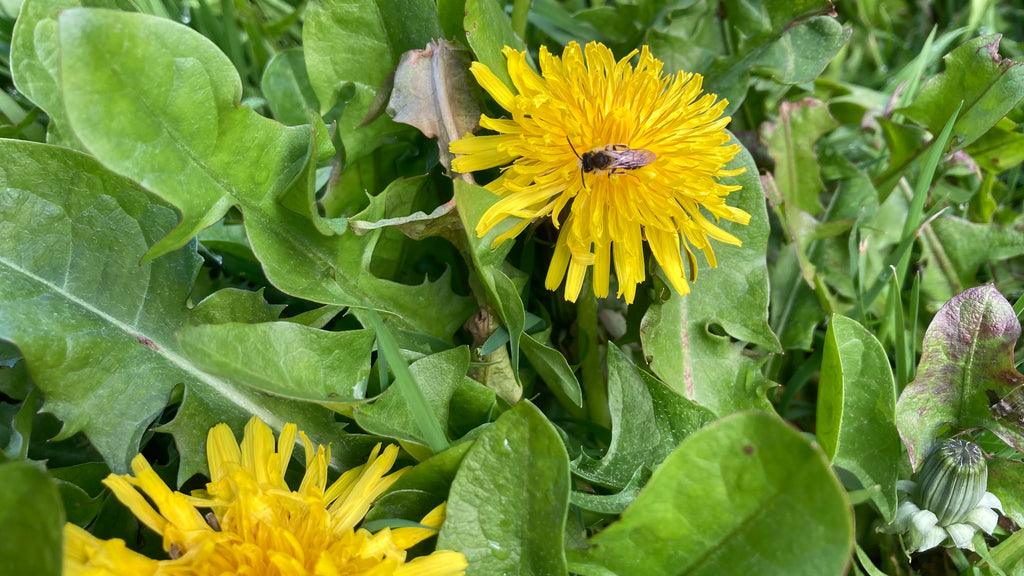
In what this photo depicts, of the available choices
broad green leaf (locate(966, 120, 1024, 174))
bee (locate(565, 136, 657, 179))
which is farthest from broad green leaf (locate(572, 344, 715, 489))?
broad green leaf (locate(966, 120, 1024, 174))

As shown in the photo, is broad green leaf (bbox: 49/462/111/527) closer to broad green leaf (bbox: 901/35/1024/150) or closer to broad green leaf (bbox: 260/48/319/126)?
broad green leaf (bbox: 260/48/319/126)

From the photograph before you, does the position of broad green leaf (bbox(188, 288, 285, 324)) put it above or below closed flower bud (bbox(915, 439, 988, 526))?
above

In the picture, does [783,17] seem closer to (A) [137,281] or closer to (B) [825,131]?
(B) [825,131]

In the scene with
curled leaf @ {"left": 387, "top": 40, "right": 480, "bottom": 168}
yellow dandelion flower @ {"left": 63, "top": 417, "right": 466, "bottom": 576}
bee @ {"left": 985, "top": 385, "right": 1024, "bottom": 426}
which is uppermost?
curled leaf @ {"left": 387, "top": 40, "right": 480, "bottom": 168}

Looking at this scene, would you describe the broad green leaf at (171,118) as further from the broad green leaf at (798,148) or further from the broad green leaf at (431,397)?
the broad green leaf at (798,148)

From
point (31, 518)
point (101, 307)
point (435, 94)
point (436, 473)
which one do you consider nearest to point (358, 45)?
point (435, 94)

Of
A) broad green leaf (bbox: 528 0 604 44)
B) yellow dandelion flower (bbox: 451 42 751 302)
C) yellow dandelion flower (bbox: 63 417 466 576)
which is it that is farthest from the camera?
broad green leaf (bbox: 528 0 604 44)
